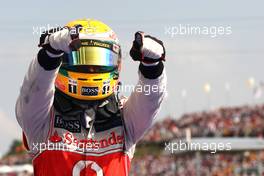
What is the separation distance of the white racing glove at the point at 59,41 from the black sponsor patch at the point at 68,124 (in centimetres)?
68

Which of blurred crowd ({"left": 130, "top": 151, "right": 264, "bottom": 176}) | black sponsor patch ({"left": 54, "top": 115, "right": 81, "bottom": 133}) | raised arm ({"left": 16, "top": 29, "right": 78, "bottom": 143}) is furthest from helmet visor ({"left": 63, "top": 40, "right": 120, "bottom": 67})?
blurred crowd ({"left": 130, "top": 151, "right": 264, "bottom": 176})

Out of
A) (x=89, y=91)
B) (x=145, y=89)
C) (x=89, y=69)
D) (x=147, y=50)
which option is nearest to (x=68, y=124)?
Result: (x=89, y=91)

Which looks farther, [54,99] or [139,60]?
[54,99]

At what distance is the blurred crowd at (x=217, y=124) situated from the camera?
3219cm

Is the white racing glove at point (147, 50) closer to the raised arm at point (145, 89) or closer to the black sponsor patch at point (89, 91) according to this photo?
→ the raised arm at point (145, 89)

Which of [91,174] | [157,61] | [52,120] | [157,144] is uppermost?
[157,61]

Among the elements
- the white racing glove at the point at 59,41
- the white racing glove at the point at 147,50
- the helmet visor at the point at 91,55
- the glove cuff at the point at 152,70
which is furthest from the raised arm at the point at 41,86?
the glove cuff at the point at 152,70

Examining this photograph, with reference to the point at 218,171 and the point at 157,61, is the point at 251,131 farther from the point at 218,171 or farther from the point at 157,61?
the point at 157,61

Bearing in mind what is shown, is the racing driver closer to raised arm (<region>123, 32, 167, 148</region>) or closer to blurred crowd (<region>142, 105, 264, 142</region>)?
raised arm (<region>123, 32, 167, 148</region>)

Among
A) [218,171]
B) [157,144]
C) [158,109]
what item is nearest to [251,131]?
[218,171]

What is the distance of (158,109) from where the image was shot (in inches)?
202

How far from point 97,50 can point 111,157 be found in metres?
0.77

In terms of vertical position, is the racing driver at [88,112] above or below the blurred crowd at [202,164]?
above

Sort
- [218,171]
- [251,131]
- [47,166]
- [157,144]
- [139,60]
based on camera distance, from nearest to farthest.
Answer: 1. [139,60]
2. [47,166]
3. [218,171]
4. [251,131]
5. [157,144]
